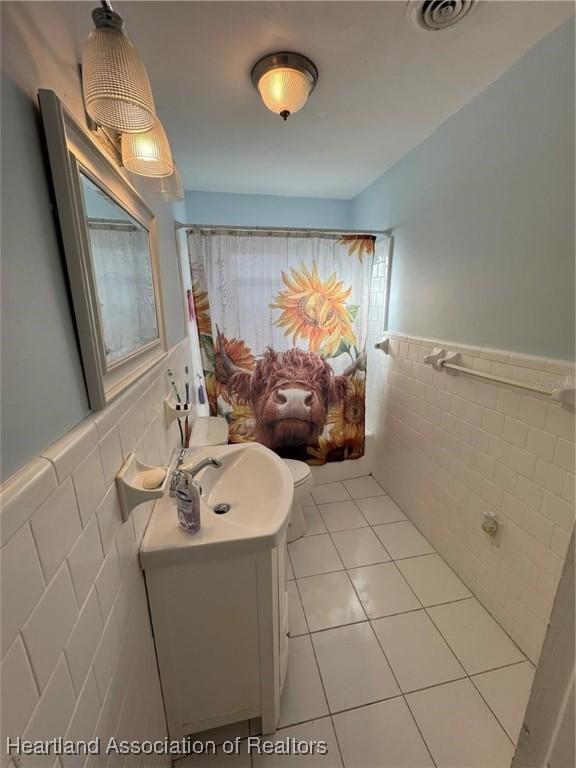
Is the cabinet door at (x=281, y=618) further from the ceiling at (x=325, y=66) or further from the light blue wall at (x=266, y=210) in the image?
the light blue wall at (x=266, y=210)

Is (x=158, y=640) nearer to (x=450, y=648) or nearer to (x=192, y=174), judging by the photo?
(x=450, y=648)

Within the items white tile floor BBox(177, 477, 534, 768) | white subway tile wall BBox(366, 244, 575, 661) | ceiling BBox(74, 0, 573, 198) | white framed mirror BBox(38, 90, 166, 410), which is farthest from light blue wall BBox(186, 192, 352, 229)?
white tile floor BBox(177, 477, 534, 768)

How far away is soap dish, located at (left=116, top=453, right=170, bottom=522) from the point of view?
0.70m

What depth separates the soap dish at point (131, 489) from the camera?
698mm

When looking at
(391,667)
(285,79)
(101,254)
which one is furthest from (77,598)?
(285,79)

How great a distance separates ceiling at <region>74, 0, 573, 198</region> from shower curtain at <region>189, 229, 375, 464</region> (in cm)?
47

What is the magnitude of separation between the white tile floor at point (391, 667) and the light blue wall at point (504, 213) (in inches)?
49.3

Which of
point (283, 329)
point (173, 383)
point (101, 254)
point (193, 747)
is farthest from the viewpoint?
point (283, 329)

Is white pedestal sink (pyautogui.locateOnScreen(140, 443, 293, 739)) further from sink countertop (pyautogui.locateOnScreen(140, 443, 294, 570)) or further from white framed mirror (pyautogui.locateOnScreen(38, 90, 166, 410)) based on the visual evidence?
white framed mirror (pyautogui.locateOnScreen(38, 90, 166, 410))

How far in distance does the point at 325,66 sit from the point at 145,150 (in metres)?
0.84

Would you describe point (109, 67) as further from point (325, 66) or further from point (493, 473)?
point (493, 473)

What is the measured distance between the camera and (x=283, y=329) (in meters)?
2.05

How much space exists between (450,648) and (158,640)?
3.98 feet

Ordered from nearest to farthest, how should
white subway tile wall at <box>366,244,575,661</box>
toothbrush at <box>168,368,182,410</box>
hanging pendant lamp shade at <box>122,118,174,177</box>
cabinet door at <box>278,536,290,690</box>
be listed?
hanging pendant lamp shade at <box>122,118,174,177</box> < cabinet door at <box>278,536,290,690</box> < white subway tile wall at <box>366,244,575,661</box> < toothbrush at <box>168,368,182,410</box>
